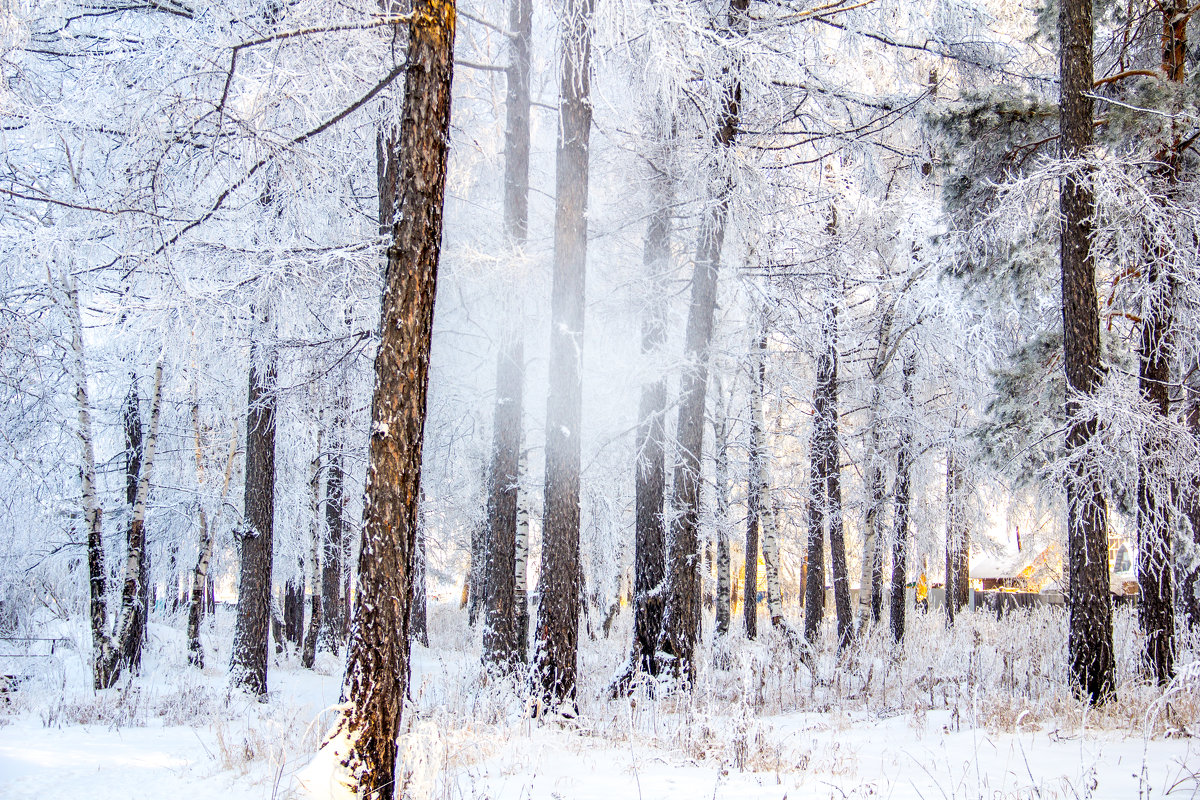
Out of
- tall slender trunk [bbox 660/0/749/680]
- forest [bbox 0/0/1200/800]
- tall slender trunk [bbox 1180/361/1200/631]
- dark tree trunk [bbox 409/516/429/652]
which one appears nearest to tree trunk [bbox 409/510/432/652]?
dark tree trunk [bbox 409/516/429/652]

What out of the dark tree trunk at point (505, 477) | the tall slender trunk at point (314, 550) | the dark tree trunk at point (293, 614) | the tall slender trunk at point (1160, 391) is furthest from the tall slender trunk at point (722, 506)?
the dark tree trunk at point (293, 614)

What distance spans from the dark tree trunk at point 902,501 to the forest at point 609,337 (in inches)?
6.4

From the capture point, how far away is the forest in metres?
5.14

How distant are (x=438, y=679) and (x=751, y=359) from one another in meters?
6.93

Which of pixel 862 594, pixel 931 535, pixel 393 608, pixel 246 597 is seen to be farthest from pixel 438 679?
pixel 931 535

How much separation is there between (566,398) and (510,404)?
187 centimetres

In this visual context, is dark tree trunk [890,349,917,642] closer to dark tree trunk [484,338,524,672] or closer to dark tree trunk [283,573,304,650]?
dark tree trunk [484,338,524,672]

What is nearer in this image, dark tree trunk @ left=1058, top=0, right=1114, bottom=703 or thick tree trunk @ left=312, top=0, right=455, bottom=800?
thick tree trunk @ left=312, top=0, right=455, bottom=800

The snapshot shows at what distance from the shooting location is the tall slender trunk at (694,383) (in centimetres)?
833

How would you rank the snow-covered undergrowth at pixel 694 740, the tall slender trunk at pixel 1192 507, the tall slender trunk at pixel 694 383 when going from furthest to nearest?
the tall slender trunk at pixel 694 383, the tall slender trunk at pixel 1192 507, the snow-covered undergrowth at pixel 694 740

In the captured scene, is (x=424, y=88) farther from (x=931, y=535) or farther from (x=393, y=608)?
(x=931, y=535)

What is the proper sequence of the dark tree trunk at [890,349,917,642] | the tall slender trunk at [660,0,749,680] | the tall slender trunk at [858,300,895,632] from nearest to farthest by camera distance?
1. the tall slender trunk at [660,0,749,680]
2. the tall slender trunk at [858,300,895,632]
3. the dark tree trunk at [890,349,917,642]

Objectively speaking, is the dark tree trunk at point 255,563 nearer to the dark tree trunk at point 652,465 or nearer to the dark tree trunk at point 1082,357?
the dark tree trunk at point 652,465

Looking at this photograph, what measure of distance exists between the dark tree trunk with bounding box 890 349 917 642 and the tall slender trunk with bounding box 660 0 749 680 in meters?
5.55
